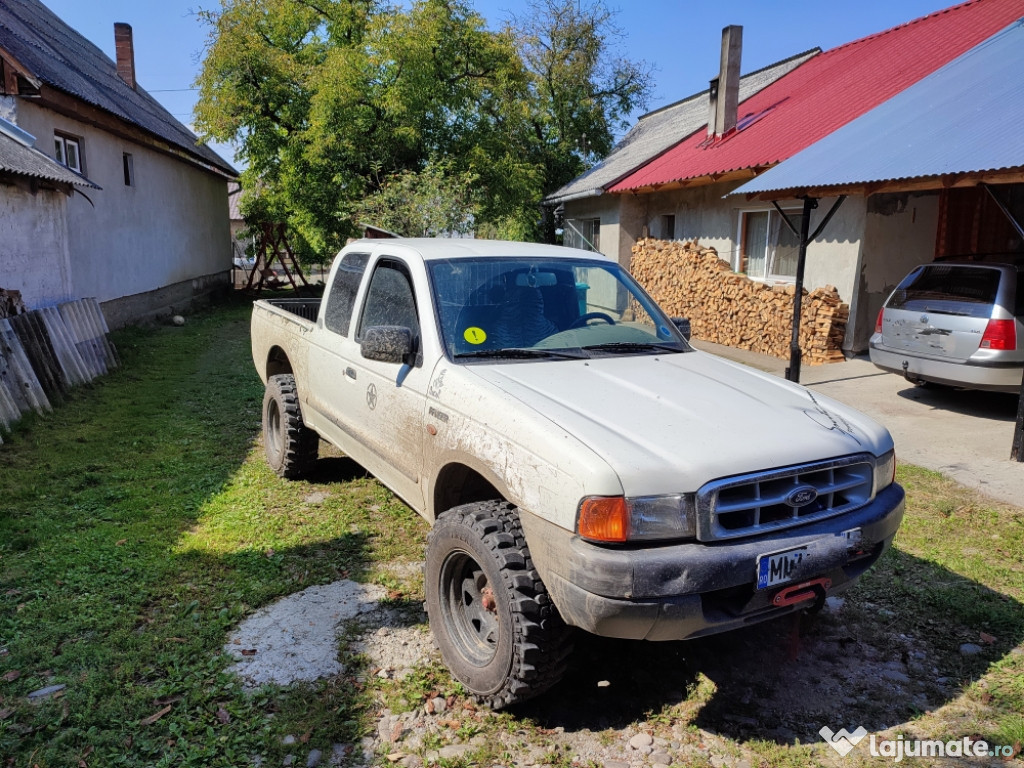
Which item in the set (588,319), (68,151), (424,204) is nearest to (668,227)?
(424,204)

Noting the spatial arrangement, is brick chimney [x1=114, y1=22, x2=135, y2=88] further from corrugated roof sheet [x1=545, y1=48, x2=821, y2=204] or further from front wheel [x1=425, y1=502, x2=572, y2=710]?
front wheel [x1=425, y1=502, x2=572, y2=710]

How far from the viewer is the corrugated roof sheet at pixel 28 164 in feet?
28.3

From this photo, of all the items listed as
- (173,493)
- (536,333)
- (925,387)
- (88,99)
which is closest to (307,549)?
(173,493)

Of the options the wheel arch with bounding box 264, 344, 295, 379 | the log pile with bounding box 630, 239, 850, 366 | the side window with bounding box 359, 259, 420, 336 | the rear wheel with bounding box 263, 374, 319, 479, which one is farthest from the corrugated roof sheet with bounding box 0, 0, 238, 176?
the log pile with bounding box 630, 239, 850, 366

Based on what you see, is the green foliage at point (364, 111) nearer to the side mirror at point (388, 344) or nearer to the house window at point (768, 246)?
the house window at point (768, 246)

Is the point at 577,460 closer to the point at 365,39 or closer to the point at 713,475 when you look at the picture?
the point at 713,475

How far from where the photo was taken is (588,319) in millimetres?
4094

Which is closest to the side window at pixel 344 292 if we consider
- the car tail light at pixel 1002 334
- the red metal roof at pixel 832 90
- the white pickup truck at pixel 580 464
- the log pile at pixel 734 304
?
the white pickup truck at pixel 580 464

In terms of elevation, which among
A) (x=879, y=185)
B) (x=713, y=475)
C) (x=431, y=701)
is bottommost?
(x=431, y=701)

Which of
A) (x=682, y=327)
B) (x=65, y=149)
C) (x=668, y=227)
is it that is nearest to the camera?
(x=682, y=327)

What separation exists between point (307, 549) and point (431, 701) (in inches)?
69.1

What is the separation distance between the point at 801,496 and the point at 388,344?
202 cm

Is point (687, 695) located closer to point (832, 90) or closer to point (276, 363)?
point (276, 363)

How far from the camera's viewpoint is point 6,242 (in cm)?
926
